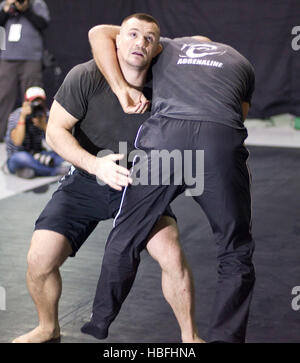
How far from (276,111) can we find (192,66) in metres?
5.85

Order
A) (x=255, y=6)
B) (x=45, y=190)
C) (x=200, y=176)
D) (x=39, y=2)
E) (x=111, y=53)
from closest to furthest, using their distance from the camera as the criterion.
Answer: (x=200, y=176)
(x=111, y=53)
(x=45, y=190)
(x=39, y=2)
(x=255, y=6)

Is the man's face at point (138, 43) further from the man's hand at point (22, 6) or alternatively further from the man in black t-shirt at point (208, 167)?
the man's hand at point (22, 6)

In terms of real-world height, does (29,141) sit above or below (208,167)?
below

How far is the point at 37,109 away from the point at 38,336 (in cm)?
309

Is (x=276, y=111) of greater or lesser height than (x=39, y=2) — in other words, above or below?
below

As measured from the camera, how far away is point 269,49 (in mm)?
8258

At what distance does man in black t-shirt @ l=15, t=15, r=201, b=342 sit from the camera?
286 cm

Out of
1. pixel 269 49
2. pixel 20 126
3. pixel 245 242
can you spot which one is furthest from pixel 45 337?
pixel 269 49

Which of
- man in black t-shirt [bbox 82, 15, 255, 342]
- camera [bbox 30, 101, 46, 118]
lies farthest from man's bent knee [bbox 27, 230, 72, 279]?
camera [bbox 30, 101, 46, 118]

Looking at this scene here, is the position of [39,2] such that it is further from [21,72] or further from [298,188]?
[298,188]

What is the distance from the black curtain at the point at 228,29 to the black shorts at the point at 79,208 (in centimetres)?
560

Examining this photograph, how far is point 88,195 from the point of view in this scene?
2994mm

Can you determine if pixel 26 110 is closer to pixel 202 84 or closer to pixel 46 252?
pixel 46 252

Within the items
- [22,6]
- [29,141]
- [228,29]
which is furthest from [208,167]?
[228,29]
